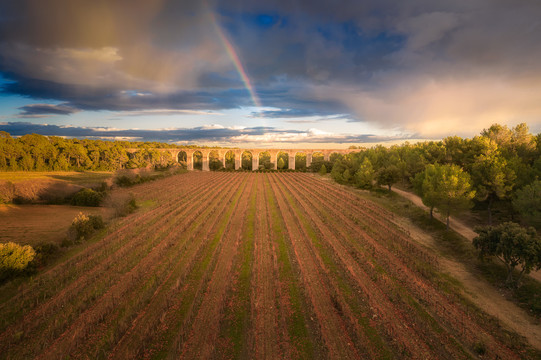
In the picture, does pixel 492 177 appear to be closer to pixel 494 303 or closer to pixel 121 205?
pixel 494 303

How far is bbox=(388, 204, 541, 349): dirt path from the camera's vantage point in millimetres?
11391

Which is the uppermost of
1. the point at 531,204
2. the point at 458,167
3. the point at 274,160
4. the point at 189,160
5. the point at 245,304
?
the point at 458,167

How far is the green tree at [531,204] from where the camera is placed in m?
20.6

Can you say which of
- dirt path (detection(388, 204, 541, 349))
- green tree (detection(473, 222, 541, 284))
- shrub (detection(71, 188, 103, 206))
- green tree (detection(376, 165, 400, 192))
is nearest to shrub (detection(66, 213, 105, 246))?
shrub (detection(71, 188, 103, 206))

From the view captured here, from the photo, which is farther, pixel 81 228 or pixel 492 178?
Answer: pixel 492 178

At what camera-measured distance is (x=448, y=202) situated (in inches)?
1009

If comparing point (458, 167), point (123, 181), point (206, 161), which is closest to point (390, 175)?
point (458, 167)

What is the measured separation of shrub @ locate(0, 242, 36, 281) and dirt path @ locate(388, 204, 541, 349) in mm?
27937

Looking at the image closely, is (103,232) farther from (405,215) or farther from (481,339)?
(405,215)

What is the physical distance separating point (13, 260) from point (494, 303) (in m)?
29.2

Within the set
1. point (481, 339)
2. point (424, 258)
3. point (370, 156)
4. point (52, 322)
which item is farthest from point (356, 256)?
point (370, 156)

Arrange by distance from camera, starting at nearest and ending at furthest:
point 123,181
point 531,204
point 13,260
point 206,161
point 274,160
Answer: point 13,260 → point 531,204 → point 123,181 → point 206,161 → point 274,160

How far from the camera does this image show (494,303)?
13.6m

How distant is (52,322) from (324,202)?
34366mm
